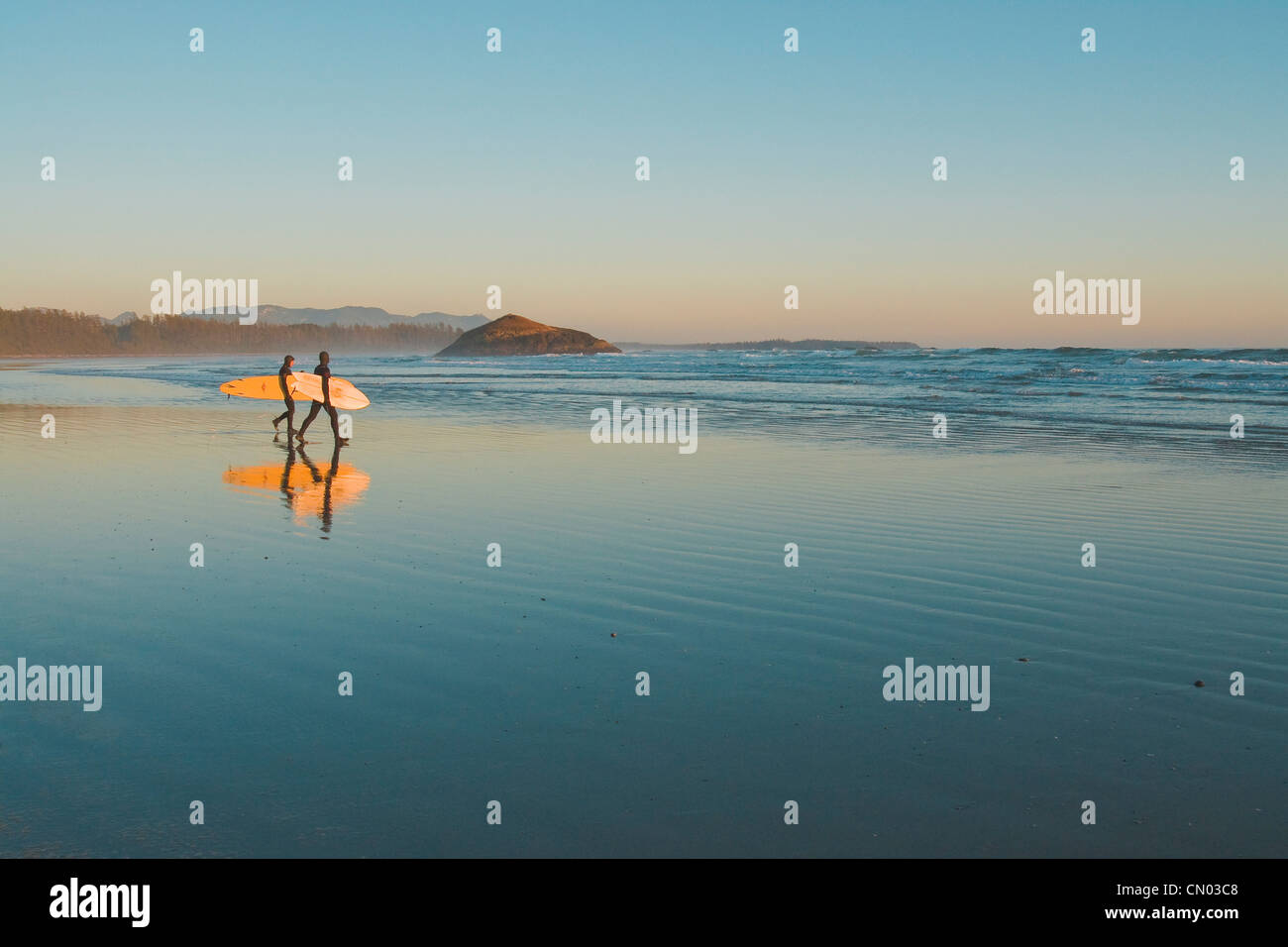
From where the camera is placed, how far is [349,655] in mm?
5945

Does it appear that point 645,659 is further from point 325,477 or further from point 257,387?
point 257,387

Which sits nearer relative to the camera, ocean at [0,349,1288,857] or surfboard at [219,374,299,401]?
ocean at [0,349,1288,857]

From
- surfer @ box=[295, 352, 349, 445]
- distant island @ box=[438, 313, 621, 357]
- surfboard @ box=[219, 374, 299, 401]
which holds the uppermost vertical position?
distant island @ box=[438, 313, 621, 357]

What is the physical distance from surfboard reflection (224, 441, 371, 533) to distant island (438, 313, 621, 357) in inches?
4526

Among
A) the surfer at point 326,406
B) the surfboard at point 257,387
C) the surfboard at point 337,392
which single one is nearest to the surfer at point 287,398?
the surfer at point 326,406

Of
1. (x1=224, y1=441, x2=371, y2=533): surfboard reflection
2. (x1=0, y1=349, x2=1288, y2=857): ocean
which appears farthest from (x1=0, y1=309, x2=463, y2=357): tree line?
(x1=0, y1=349, x2=1288, y2=857): ocean

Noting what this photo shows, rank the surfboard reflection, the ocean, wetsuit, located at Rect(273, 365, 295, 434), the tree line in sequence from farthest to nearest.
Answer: the tree line → wetsuit, located at Rect(273, 365, 295, 434) → the surfboard reflection → the ocean

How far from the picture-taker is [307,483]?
13070 millimetres

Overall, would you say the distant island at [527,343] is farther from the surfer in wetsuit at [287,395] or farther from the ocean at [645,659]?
the ocean at [645,659]

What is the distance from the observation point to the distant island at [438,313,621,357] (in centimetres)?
13300

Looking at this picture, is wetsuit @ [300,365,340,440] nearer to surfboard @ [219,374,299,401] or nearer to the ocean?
the ocean
